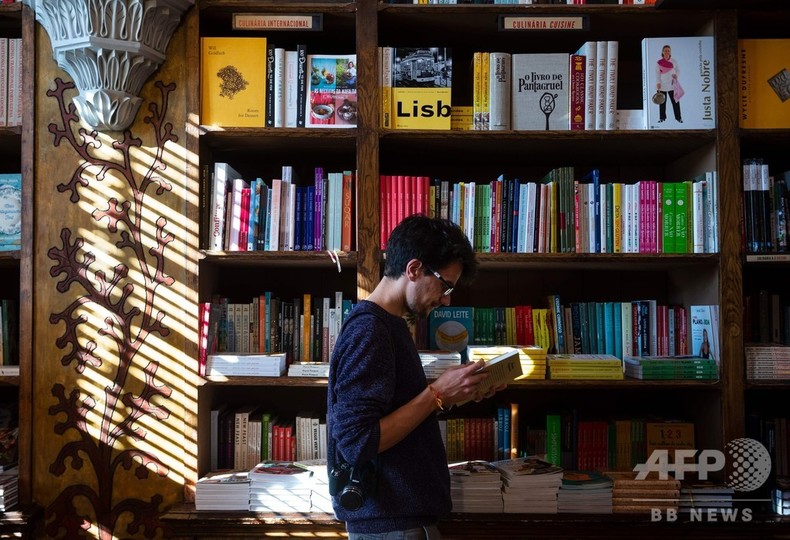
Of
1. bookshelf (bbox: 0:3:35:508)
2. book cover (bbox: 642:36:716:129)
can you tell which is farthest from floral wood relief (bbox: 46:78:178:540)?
book cover (bbox: 642:36:716:129)

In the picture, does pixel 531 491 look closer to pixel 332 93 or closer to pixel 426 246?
pixel 426 246

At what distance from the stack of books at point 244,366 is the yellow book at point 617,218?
122 centimetres

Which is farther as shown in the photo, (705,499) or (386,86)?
(386,86)

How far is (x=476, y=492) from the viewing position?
2.27 meters

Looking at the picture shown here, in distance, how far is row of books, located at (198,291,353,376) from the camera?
8.13 ft

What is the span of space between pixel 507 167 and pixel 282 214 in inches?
37.3

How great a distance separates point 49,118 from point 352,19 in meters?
1.08

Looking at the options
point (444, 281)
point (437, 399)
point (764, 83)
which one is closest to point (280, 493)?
point (437, 399)

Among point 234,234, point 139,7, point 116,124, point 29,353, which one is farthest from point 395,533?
point 139,7

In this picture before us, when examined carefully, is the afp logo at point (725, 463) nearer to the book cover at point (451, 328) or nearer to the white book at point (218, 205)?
the book cover at point (451, 328)

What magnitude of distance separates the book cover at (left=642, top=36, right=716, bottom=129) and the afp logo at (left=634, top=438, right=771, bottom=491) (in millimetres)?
1090

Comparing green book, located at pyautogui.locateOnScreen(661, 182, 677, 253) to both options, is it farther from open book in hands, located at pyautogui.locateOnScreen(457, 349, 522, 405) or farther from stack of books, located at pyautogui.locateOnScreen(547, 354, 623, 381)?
open book in hands, located at pyautogui.locateOnScreen(457, 349, 522, 405)

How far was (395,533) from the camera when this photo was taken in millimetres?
1589

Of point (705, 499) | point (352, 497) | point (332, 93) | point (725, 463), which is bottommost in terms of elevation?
point (705, 499)
